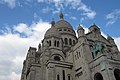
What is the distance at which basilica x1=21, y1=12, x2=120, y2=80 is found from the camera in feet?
97.3

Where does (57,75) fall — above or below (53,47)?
below

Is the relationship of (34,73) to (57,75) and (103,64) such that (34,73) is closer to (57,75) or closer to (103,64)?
(57,75)

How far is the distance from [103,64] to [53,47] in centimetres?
1744

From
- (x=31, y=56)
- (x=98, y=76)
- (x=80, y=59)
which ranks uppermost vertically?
(x=31, y=56)

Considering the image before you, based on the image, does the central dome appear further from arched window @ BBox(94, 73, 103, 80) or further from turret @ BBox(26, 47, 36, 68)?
arched window @ BBox(94, 73, 103, 80)

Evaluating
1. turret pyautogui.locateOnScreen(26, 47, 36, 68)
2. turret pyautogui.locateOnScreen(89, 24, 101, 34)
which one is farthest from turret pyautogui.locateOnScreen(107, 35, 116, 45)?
turret pyautogui.locateOnScreen(26, 47, 36, 68)

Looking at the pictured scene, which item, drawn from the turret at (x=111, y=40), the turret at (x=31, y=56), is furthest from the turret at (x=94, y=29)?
the turret at (x=31, y=56)

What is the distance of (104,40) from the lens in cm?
3981

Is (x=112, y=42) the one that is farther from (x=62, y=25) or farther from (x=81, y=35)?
(x=62, y=25)

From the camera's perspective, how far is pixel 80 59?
Answer: 34.4 meters

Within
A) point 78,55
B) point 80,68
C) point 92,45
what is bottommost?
point 80,68

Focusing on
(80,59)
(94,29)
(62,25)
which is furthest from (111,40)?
(62,25)

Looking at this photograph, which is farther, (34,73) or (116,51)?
(116,51)

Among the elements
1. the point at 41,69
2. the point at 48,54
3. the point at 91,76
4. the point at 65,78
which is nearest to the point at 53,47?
the point at 48,54
